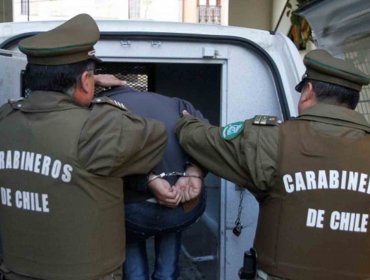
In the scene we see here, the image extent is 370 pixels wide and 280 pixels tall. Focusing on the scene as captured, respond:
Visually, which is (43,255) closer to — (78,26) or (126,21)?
(78,26)

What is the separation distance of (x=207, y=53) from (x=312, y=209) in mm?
905

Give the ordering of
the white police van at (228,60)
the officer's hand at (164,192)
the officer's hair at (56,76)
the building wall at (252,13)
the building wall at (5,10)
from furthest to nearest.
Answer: the building wall at (252,13)
the building wall at (5,10)
the white police van at (228,60)
the officer's hand at (164,192)
the officer's hair at (56,76)

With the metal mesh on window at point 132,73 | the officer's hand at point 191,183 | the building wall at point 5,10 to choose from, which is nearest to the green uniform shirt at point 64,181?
the officer's hand at point 191,183

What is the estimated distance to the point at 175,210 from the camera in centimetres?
225

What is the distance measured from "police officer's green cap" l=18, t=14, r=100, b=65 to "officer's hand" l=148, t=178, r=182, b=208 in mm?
536

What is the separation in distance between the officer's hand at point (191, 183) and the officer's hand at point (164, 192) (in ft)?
0.11

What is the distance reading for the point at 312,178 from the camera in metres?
1.89

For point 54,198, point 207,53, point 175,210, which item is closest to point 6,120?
point 54,198

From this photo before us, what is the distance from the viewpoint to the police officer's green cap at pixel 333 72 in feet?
6.57

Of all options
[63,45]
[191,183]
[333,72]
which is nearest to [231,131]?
[191,183]

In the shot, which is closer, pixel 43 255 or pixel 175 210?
pixel 43 255

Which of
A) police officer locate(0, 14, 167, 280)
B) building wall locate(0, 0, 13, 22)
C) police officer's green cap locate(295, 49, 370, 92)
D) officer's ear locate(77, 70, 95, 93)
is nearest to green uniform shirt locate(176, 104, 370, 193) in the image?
police officer's green cap locate(295, 49, 370, 92)

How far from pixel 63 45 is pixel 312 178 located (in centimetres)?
95

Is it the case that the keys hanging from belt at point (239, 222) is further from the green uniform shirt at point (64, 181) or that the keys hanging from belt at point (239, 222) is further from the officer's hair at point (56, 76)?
the officer's hair at point (56, 76)
